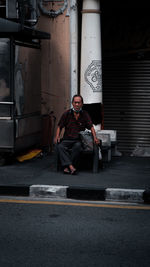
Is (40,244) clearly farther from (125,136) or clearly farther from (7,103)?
(125,136)

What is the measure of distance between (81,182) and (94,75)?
145 inches

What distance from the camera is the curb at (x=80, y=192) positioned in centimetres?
732

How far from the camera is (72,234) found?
218 inches

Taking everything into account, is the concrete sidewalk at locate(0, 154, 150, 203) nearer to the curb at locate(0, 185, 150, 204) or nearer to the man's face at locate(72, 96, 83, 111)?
the curb at locate(0, 185, 150, 204)

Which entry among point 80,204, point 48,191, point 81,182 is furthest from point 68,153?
point 80,204

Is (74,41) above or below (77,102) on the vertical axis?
above

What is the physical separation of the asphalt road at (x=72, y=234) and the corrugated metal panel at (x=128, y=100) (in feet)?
20.0

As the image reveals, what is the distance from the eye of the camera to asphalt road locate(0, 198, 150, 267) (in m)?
4.76

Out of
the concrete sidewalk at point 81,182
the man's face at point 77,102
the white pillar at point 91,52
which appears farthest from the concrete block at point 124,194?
the white pillar at point 91,52

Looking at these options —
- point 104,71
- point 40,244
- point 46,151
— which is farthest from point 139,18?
point 40,244

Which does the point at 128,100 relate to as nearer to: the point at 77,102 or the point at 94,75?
the point at 94,75

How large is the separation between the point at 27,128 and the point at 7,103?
1.00 metres

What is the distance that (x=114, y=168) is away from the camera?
967 centimetres

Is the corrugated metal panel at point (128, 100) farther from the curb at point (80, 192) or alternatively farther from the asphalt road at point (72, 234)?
the asphalt road at point (72, 234)
